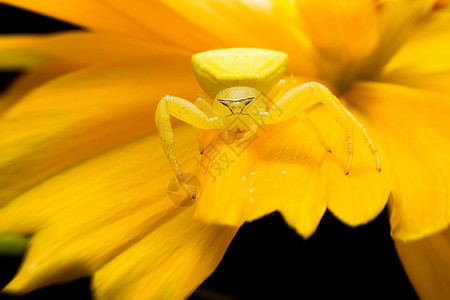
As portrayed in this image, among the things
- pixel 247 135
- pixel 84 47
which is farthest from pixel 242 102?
pixel 84 47

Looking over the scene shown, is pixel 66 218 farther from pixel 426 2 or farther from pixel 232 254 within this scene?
pixel 426 2

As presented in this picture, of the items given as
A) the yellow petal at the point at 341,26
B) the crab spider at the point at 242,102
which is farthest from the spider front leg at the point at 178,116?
the yellow petal at the point at 341,26

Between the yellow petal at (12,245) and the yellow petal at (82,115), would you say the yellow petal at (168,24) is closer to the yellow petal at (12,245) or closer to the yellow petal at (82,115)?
the yellow petal at (82,115)

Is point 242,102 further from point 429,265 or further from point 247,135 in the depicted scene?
point 429,265

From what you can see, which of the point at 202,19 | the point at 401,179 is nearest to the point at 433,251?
the point at 401,179

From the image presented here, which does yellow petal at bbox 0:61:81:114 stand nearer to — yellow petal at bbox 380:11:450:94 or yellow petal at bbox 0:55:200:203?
yellow petal at bbox 0:55:200:203

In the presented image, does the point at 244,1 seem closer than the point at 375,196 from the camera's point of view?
No

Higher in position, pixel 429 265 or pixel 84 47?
pixel 84 47
